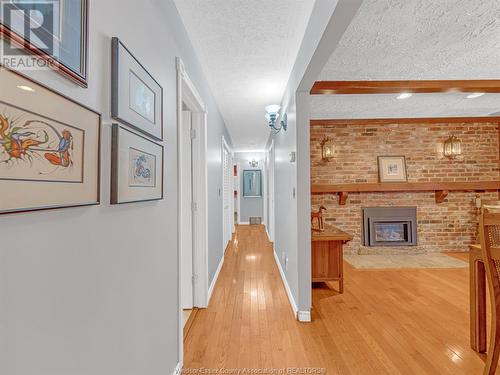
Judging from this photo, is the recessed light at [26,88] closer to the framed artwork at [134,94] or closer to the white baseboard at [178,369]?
the framed artwork at [134,94]

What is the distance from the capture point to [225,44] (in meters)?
2.25

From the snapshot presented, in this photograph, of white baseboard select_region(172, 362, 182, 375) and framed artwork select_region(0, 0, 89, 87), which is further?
white baseboard select_region(172, 362, 182, 375)

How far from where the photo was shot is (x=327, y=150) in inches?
187

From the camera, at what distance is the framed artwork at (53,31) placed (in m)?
0.57

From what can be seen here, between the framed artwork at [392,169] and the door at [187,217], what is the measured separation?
3.62 m

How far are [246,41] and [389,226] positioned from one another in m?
4.20

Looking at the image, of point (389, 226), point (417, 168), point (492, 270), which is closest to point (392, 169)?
point (417, 168)

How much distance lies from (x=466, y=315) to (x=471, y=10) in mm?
2532

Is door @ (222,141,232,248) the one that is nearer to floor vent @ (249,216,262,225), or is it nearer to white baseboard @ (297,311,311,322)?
white baseboard @ (297,311,311,322)

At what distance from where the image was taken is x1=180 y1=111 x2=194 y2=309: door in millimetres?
2701

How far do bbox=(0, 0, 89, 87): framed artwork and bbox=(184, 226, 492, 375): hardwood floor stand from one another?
1.91 meters

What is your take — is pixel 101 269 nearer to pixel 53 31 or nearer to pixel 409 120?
pixel 53 31

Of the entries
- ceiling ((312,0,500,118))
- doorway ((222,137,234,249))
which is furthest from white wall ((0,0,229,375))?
doorway ((222,137,234,249))

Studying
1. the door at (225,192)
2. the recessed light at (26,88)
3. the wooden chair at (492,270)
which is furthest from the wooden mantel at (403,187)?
the recessed light at (26,88)
